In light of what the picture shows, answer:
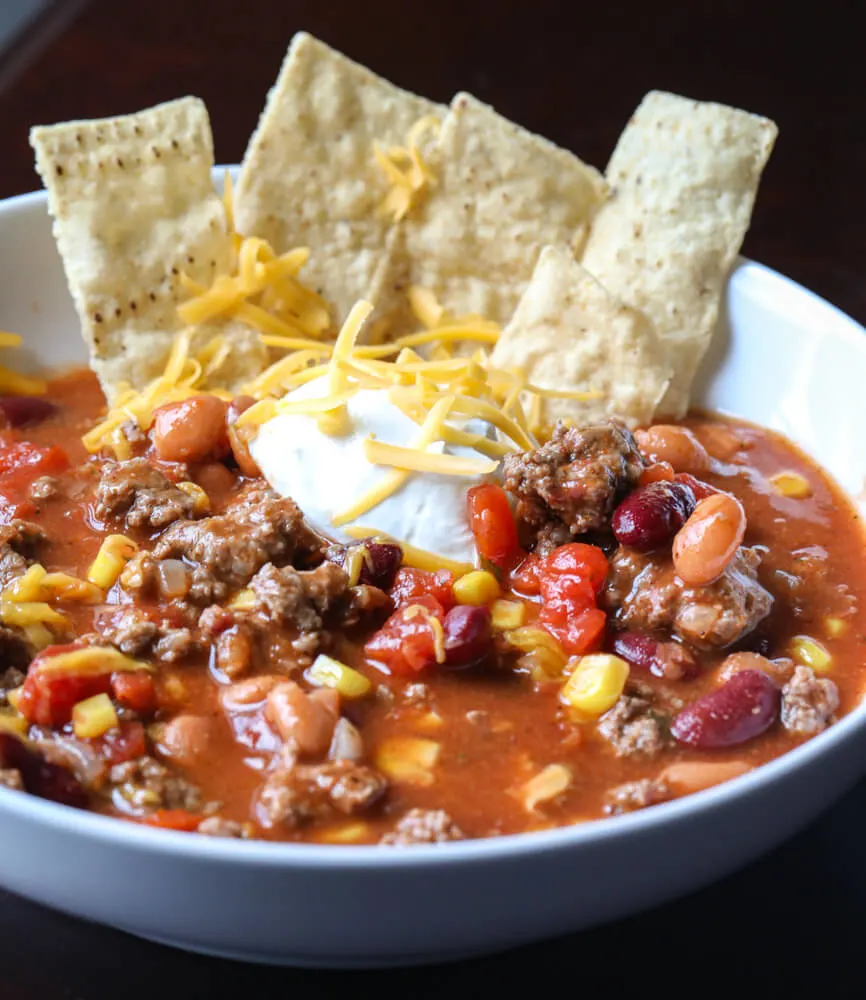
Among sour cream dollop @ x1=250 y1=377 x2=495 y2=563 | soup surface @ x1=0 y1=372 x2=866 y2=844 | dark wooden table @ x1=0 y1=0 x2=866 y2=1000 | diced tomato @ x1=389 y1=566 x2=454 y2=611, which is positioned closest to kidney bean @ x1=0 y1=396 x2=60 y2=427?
soup surface @ x1=0 y1=372 x2=866 y2=844

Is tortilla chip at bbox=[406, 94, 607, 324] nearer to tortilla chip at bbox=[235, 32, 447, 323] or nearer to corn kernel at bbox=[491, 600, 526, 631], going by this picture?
tortilla chip at bbox=[235, 32, 447, 323]

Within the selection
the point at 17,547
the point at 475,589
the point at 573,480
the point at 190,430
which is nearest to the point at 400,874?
the point at 475,589

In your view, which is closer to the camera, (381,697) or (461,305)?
(381,697)

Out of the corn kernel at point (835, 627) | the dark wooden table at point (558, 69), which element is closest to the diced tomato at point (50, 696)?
the corn kernel at point (835, 627)

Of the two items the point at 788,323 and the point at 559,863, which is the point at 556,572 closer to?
the point at 559,863

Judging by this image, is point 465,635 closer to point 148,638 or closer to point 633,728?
point 633,728

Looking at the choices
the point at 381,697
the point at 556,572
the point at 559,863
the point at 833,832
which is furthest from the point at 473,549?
the point at 559,863
